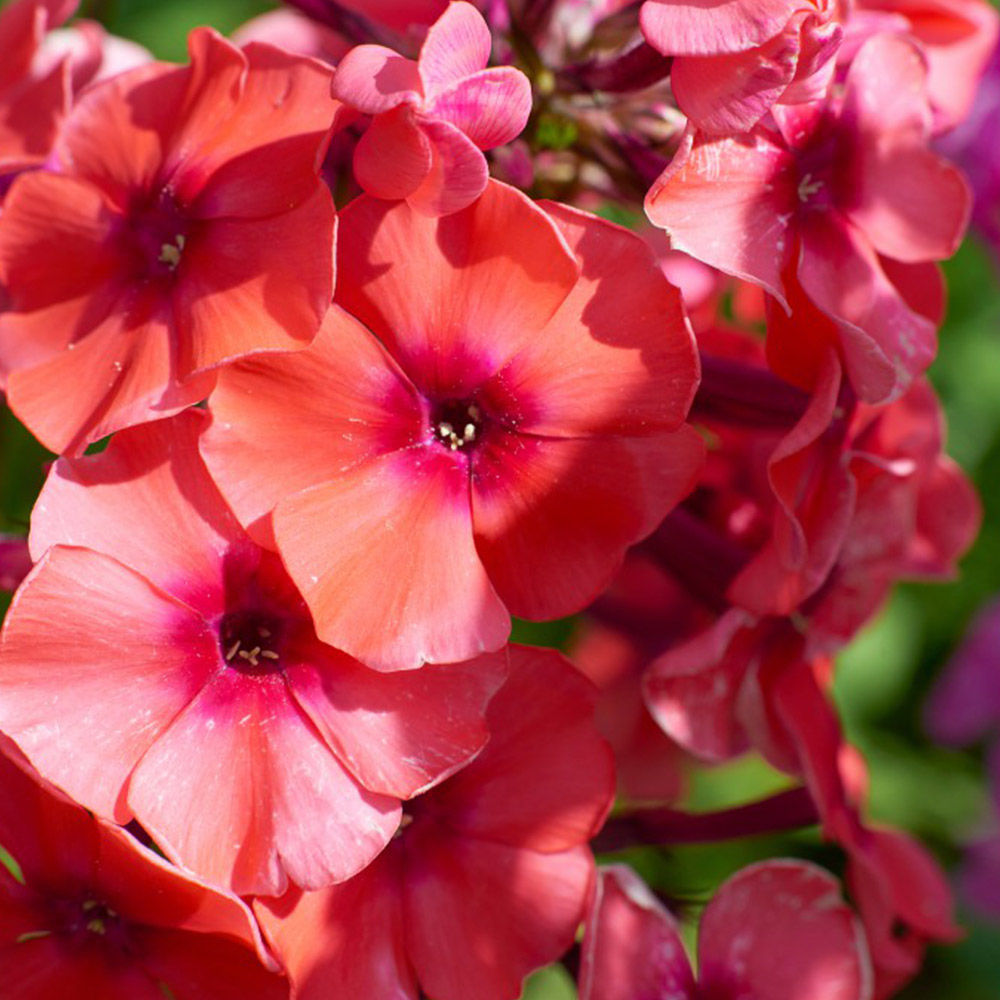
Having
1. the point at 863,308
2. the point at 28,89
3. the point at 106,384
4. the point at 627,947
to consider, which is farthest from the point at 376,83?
the point at 627,947

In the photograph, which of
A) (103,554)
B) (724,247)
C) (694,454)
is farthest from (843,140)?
(103,554)

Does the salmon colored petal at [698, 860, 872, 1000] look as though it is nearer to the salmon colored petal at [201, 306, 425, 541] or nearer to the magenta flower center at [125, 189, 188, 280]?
the salmon colored petal at [201, 306, 425, 541]

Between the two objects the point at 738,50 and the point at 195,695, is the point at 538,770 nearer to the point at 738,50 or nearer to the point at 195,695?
the point at 195,695

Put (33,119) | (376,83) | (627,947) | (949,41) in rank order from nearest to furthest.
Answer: (376,83)
(627,947)
(33,119)
(949,41)

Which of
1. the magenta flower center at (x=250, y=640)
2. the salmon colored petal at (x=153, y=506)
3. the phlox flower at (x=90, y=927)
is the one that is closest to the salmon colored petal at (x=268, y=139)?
the salmon colored petal at (x=153, y=506)

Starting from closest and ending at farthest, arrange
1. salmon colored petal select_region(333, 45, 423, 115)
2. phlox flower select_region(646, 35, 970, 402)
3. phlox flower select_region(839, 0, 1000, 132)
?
1. salmon colored petal select_region(333, 45, 423, 115)
2. phlox flower select_region(646, 35, 970, 402)
3. phlox flower select_region(839, 0, 1000, 132)

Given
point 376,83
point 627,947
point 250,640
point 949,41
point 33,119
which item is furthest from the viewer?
point 949,41

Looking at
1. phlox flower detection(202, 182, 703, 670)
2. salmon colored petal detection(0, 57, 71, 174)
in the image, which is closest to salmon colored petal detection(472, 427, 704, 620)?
phlox flower detection(202, 182, 703, 670)
